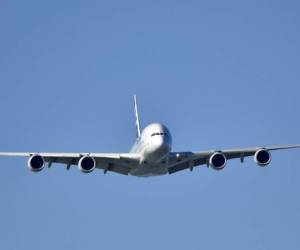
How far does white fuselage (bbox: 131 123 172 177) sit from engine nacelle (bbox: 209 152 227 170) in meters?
3.28

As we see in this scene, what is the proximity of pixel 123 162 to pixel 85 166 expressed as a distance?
3311mm

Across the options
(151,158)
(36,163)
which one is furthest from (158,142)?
(36,163)

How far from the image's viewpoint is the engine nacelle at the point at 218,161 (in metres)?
68.5

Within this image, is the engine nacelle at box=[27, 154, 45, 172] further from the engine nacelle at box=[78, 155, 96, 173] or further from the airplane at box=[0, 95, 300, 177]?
the engine nacelle at box=[78, 155, 96, 173]

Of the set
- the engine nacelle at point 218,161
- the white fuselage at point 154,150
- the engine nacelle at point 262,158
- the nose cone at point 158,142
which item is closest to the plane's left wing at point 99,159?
the white fuselage at point 154,150

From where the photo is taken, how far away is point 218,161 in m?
Result: 68.6

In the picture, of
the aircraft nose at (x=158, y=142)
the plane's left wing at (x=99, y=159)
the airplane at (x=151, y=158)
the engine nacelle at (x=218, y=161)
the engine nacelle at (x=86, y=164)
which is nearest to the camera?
the aircraft nose at (x=158, y=142)

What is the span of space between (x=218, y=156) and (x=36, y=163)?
12608 millimetres

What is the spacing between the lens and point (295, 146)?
6944 cm

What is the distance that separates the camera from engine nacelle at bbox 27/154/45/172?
66.6 m

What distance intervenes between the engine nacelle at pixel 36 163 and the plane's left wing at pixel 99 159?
0.77 ft

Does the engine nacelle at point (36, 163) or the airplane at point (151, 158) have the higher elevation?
the airplane at point (151, 158)

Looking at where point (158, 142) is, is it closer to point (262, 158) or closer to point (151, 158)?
point (151, 158)

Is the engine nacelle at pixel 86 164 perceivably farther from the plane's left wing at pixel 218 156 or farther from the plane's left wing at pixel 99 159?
the plane's left wing at pixel 218 156
